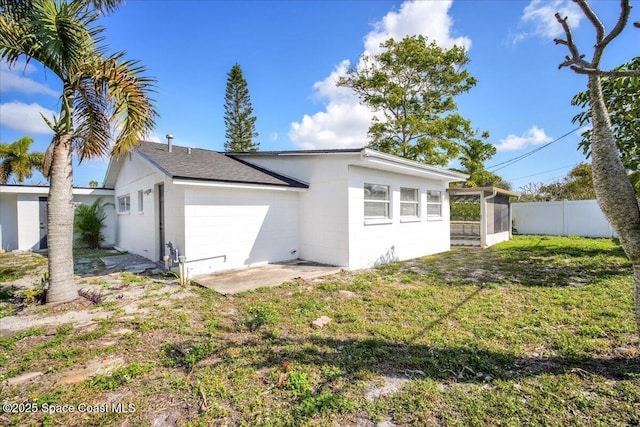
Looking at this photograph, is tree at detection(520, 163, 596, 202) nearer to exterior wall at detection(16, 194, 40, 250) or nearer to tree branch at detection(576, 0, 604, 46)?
tree branch at detection(576, 0, 604, 46)

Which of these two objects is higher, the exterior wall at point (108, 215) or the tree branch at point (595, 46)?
the tree branch at point (595, 46)

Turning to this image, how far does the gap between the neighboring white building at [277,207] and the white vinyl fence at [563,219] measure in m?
12.9

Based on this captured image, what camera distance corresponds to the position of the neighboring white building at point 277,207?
7824 mm

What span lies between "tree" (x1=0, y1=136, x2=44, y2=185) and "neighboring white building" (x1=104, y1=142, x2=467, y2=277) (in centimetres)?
1242

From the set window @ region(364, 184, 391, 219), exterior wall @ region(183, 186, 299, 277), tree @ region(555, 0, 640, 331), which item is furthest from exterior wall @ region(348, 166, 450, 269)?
tree @ region(555, 0, 640, 331)

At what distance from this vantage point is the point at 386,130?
65.6ft

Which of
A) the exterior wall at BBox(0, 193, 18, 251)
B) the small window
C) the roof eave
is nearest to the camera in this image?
the roof eave

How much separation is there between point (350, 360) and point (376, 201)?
691cm

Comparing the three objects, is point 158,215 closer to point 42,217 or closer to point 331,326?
point 331,326

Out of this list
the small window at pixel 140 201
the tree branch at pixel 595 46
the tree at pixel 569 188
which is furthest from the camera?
the tree at pixel 569 188

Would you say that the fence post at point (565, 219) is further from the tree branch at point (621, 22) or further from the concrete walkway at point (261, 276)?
the tree branch at point (621, 22)

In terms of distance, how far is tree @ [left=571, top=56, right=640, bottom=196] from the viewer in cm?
542

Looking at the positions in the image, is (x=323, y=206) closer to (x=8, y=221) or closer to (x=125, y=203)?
(x=125, y=203)

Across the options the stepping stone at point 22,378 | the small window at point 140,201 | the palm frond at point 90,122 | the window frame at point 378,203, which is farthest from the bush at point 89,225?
the stepping stone at point 22,378
